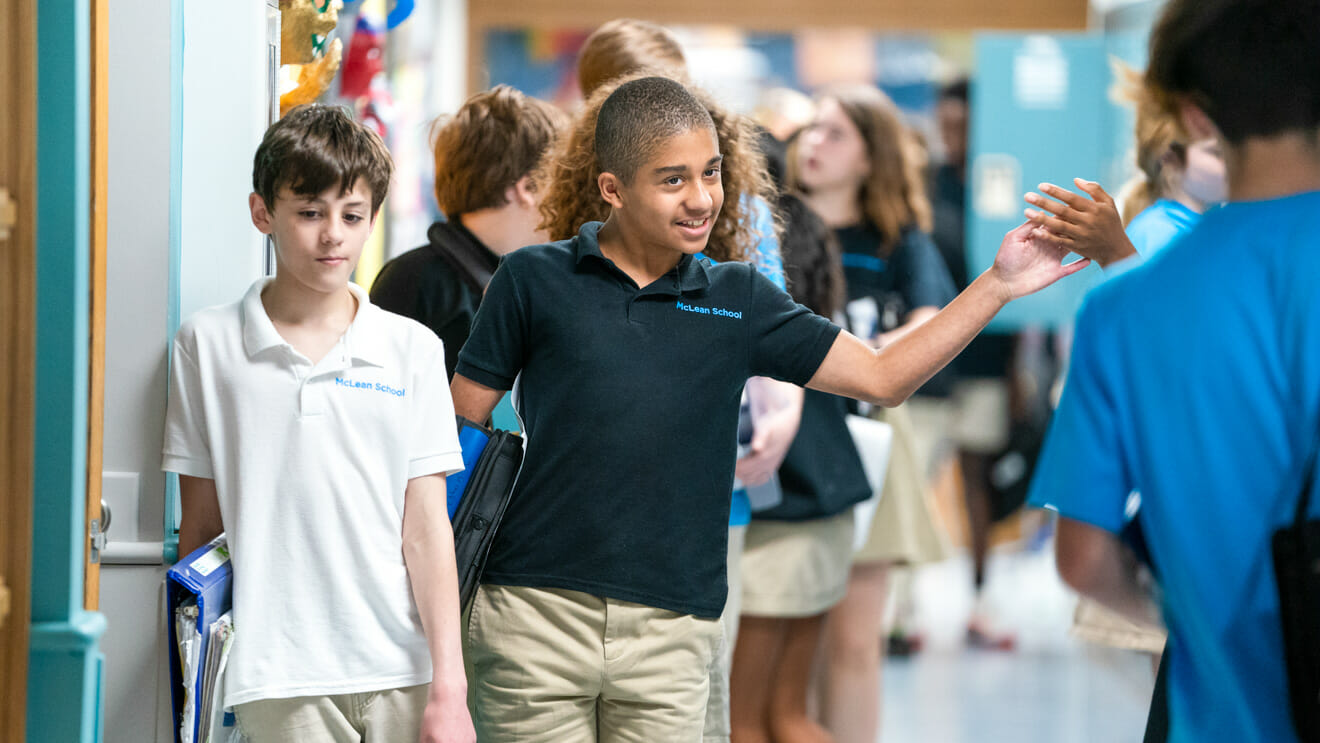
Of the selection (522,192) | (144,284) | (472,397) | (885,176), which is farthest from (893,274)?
(144,284)

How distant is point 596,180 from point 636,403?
0.48 meters

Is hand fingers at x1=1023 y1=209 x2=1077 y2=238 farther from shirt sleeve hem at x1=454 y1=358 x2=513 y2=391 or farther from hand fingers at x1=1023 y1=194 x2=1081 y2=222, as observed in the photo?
shirt sleeve hem at x1=454 y1=358 x2=513 y2=391

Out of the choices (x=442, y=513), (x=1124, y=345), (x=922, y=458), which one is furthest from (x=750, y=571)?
(x=922, y=458)

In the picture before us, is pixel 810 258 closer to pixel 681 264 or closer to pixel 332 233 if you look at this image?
A: pixel 681 264

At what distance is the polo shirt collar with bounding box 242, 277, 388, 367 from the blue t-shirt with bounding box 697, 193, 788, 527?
2.63ft

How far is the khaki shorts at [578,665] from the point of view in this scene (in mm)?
1708

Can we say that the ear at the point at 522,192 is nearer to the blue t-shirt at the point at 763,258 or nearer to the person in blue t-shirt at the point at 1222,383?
the blue t-shirt at the point at 763,258

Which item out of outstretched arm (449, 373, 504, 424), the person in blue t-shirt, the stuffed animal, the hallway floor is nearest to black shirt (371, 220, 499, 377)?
the stuffed animal

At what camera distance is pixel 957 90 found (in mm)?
5961

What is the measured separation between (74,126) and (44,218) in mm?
111

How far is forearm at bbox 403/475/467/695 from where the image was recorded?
1590 mm

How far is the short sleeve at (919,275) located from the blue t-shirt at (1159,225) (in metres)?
1.51

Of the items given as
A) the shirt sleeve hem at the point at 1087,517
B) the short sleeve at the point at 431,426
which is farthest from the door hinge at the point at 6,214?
the shirt sleeve hem at the point at 1087,517

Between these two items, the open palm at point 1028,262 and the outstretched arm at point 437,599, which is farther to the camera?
the open palm at point 1028,262
